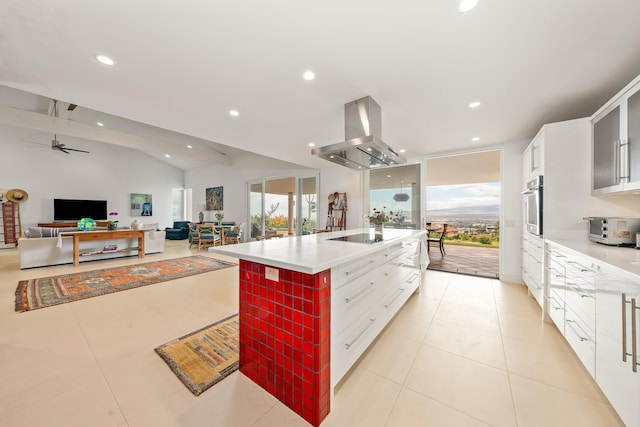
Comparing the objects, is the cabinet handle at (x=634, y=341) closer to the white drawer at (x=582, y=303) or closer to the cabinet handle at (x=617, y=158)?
the white drawer at (x=582, y=303)

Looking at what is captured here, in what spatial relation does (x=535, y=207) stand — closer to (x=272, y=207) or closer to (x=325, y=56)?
(x=325, y=56)

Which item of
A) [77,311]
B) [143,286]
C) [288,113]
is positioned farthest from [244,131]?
[77,311]

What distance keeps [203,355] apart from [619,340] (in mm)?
2612

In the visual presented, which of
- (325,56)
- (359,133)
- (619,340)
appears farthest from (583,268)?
(325,56)

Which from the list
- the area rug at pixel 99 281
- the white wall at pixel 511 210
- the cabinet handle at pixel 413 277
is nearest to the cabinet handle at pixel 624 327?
the cabinet handle at pixel 413 277

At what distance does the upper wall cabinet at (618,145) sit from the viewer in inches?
66.6

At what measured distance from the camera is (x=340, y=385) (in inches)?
61.4

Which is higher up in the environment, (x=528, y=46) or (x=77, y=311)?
(x=528, y=46)

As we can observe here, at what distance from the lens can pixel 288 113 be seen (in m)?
2.94

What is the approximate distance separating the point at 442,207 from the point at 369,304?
7.87 metres

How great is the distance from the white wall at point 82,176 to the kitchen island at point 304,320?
10099 millimetres

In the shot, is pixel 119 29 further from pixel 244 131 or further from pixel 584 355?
pixel 584 355

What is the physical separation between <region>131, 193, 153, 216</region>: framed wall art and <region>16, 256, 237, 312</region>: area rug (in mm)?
5709

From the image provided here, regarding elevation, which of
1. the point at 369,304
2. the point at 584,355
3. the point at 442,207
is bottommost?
the point at 584,355
